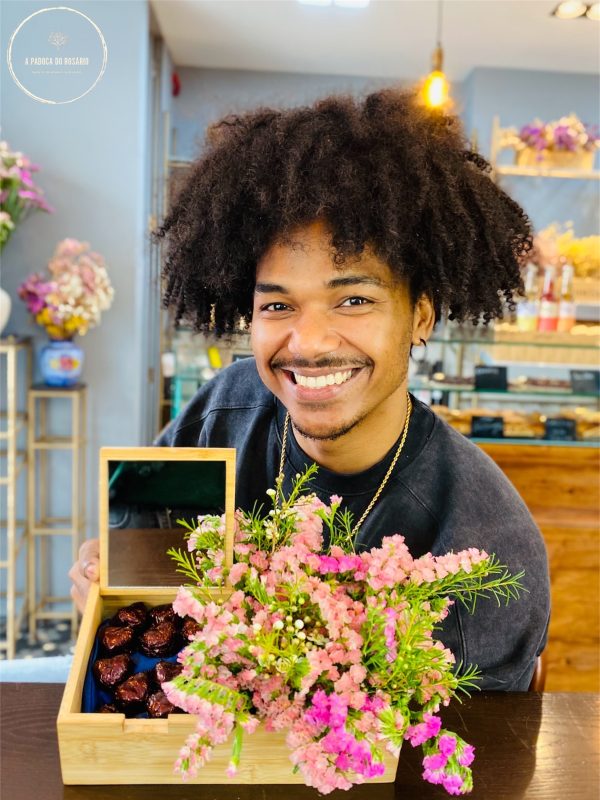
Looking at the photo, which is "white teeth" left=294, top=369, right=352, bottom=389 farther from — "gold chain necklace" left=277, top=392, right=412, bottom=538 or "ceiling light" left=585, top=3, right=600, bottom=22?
"ceiling light" left=585, top=3, right=600, bottom=22

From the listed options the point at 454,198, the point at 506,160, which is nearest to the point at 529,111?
the point at 506,160

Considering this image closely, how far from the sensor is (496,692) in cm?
101

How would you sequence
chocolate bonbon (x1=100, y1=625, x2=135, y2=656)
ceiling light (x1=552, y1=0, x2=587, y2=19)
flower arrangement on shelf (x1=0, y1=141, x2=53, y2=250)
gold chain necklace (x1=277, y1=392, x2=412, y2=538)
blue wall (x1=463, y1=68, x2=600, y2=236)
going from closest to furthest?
chocolate bonbon (x1=100, y1=625, x2=135, y2=656), gold chain necklace (x1=277, y1=392, x2=412, y2=538), flower arrangement on shelf (x1=0, y1=141, x2=53, y2=250), ceiling light (x1=552, y1=0, x2=587, y2=19), blue wall (x1=463, y1=68, x2=600, y2=236)

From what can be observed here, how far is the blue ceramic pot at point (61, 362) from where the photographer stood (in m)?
3.29

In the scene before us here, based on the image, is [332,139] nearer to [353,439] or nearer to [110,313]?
[353,439]

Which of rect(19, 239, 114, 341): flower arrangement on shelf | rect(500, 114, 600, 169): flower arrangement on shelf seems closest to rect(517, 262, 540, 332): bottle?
rect(500, 114, 600, 169): flower arrangement on shelf

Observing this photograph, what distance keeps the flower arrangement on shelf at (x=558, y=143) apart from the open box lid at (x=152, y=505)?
11.5 feet

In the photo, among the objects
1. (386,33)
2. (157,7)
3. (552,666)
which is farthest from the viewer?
(386,33)

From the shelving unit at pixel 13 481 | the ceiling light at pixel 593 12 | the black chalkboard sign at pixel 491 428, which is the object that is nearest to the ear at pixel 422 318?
the black chalkboard sign at pixel 491 428

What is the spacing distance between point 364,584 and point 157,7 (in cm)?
391

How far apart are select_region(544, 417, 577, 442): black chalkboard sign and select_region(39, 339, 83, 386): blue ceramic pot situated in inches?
76.8

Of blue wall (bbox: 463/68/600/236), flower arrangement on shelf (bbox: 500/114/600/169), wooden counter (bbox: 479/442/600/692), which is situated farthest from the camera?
blue wall (bbox: 463/68/600/236)

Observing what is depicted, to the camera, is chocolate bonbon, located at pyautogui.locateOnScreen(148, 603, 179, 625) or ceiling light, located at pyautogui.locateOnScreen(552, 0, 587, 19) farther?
ceiling light, located at pyautogui.locateOnScreen(552, 0, 587, 19)

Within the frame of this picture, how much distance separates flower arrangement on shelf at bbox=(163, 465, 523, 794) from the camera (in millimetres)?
662
